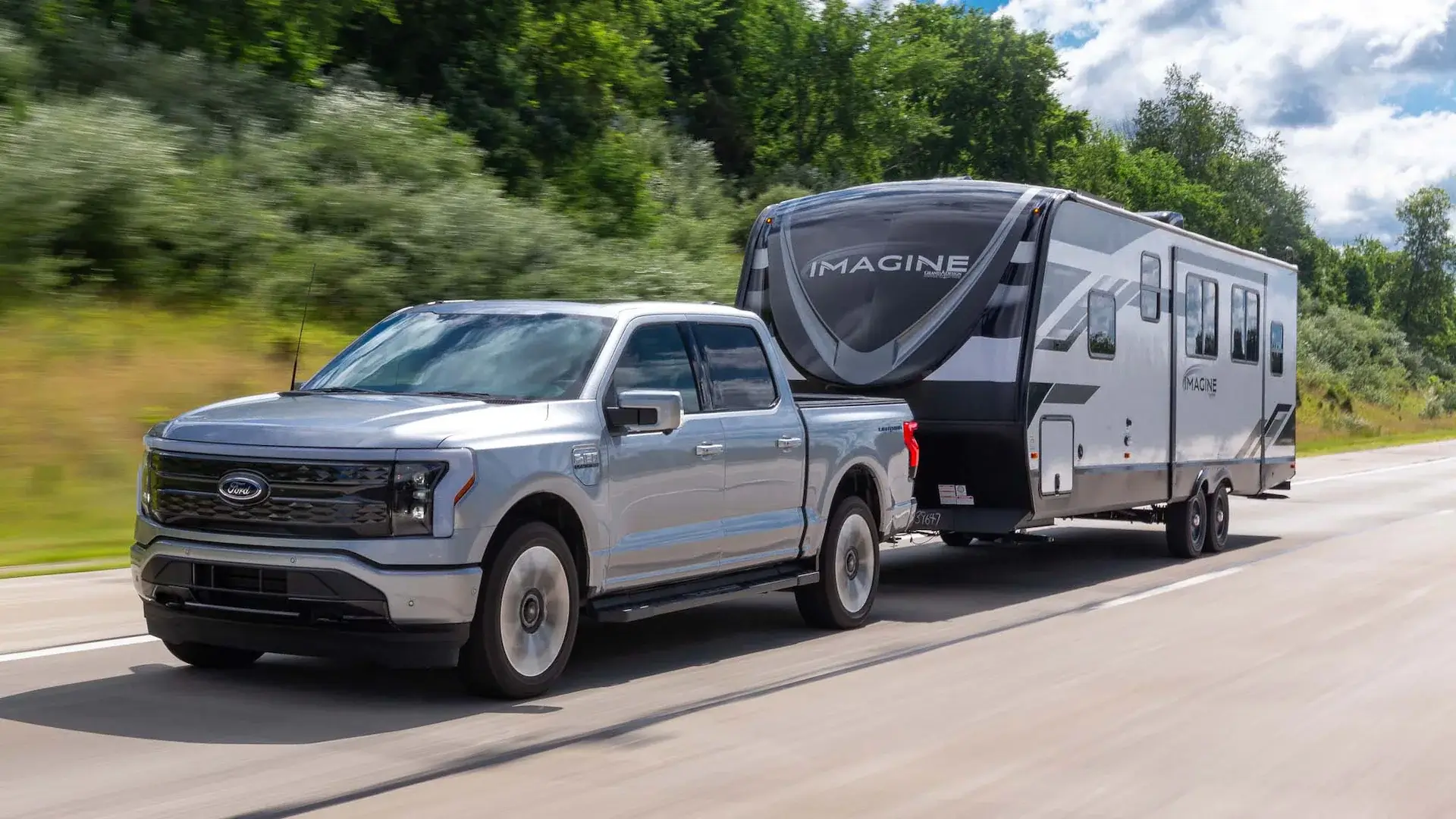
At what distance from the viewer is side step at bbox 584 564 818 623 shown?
8180mm

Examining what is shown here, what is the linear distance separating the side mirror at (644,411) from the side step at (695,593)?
88 cm

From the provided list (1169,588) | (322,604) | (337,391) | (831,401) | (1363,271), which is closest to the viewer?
(322,604)

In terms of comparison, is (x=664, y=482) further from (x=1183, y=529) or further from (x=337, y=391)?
(x=1183, y=529)

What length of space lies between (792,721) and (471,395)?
7.38 ft

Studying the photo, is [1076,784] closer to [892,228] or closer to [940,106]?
[892,228]

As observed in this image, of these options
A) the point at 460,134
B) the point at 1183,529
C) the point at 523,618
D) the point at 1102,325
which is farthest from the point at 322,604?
the point at 460,134

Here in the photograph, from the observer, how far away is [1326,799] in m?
6.13

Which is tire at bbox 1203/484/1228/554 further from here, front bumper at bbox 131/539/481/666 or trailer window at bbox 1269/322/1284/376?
front bumper at bbox 131/539/481/666

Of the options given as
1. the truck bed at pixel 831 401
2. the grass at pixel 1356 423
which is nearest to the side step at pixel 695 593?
the truck bed at pixel 831 401

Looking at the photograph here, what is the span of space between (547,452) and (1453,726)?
14.3 feet

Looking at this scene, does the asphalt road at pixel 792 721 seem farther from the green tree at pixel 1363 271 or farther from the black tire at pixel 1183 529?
the green tree at pixel 1363 271

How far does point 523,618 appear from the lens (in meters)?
7.57

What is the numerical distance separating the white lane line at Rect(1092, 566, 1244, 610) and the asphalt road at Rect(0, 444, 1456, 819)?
0.37 meters

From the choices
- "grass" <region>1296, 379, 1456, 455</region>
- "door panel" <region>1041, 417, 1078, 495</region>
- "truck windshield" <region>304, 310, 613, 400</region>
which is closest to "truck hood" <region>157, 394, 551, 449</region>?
"truck windshield" <region>304, 310, 613, 400</region>
